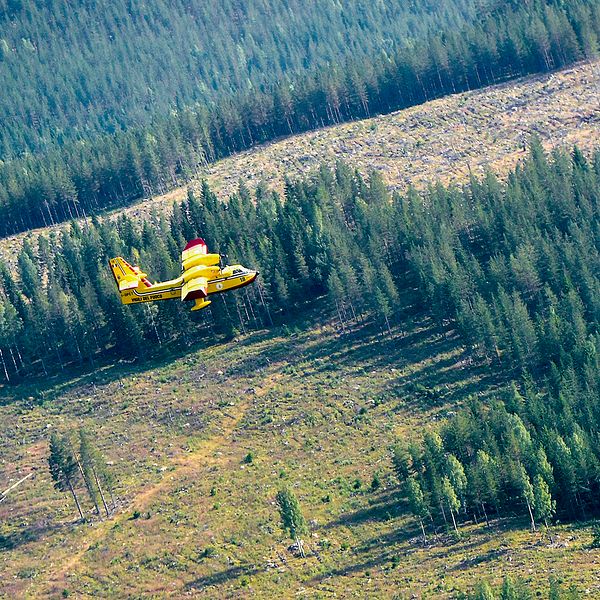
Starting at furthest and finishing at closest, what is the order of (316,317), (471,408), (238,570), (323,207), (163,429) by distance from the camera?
(323,207), (316,317), (163,429), (471,408), (238,570)

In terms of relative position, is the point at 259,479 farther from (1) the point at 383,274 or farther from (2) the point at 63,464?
(1) the point at 383,274

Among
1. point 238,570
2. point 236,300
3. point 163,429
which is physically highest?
point 236,300

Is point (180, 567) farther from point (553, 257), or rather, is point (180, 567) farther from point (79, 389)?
point (553, 257)

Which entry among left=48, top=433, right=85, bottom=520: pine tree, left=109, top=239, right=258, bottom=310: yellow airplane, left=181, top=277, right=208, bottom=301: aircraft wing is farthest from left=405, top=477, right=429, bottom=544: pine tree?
left=48, top=433, right=85, bottom=520: pine tree

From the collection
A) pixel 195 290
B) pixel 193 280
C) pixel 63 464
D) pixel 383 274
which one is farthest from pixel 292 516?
pixel 383 274

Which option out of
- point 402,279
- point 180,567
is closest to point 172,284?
point 180,567

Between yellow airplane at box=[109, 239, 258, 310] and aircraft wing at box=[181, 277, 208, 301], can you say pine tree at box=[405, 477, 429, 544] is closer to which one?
yellow airplane at box=[109, 239, 258, 310]

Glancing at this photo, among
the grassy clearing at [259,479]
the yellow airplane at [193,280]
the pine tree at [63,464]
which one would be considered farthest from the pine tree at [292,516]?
the pine tree at [63,464]
